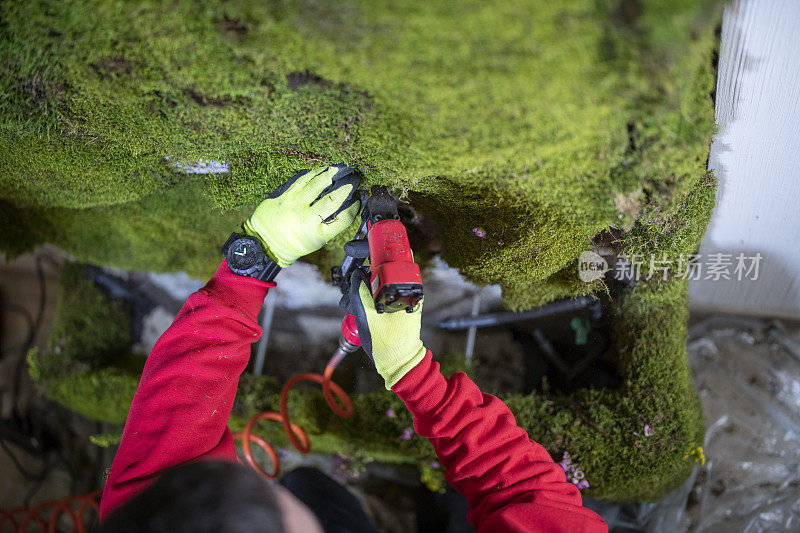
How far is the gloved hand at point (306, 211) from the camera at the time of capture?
3.86 ft

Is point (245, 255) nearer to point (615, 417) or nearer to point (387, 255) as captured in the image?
point (387, 255)

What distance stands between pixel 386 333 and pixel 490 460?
43cm

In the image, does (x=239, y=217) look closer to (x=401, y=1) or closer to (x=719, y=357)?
(x=401, y=1)

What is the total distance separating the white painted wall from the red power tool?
96 cm

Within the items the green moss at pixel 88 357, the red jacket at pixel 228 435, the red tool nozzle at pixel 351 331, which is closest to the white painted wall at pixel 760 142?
the red jacket at pixel 228 435

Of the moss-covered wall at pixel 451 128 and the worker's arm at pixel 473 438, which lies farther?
the worker's arm at pixel 473 438

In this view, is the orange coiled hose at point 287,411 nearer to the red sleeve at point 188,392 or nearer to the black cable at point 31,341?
the red sleeve at point 188,392

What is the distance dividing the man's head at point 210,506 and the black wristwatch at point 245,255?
647mm

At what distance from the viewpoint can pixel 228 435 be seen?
1.20 m

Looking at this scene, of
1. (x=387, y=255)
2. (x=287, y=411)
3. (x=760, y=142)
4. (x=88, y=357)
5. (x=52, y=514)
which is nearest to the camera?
Answer: (x=387, y=255)

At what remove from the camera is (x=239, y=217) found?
1678 millimetres

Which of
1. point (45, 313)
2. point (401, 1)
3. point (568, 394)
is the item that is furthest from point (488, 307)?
point (45, 313)

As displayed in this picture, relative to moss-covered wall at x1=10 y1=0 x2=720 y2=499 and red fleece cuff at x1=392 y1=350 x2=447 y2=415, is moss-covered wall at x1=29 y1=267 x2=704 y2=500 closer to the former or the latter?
moss-covered wall at x1=10 y1=0 x2=720 y2=499

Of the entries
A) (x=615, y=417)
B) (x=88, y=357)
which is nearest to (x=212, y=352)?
(x=615, y=417)
